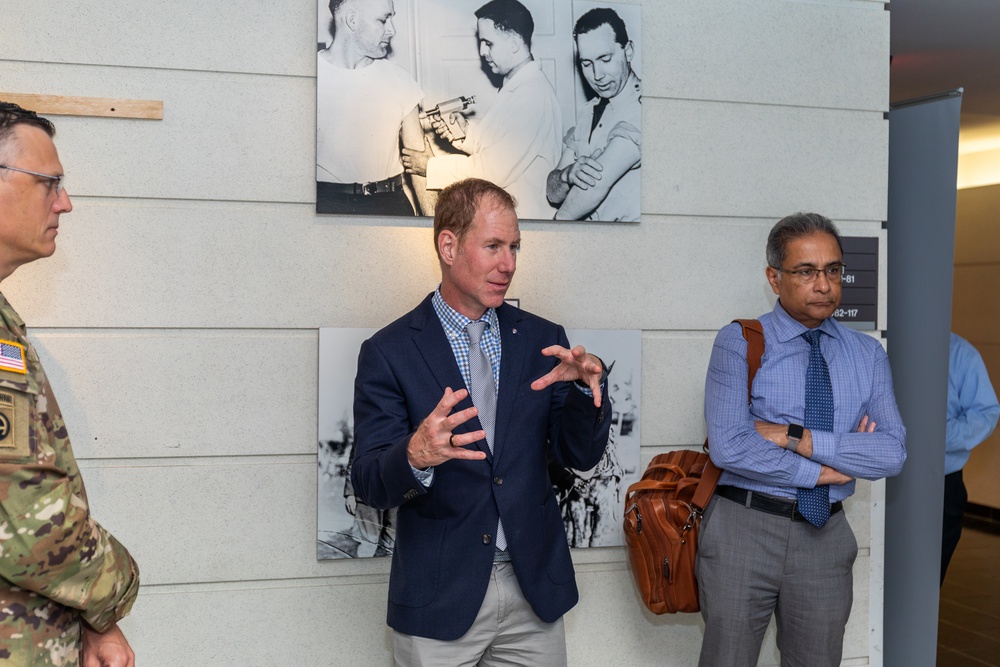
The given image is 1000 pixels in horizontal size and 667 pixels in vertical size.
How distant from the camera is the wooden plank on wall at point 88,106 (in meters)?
2.83

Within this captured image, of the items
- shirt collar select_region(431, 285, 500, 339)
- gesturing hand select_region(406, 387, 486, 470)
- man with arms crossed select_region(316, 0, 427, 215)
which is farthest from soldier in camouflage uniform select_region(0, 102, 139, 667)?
man with arms crossed select_region(316, 0, 427, 215)

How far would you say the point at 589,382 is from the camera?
2176mm

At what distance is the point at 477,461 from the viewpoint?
231 cm

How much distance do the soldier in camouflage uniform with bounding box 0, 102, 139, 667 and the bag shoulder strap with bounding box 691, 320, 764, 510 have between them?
5.82 feet

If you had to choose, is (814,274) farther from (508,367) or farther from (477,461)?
(477,461)

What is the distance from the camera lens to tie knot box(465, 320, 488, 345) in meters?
2.44

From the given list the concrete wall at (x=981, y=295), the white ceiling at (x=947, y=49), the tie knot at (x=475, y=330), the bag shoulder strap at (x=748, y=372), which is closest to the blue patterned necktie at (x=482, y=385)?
the tie knot at (x=475, y=330)

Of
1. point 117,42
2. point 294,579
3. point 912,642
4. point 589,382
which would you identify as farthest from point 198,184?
point 912,642

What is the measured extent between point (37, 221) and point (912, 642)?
3.49 meters

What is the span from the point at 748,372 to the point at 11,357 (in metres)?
2.07

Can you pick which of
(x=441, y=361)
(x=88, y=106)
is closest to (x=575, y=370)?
(x=441, y=361)

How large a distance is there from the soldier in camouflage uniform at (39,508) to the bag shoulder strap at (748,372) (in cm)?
178

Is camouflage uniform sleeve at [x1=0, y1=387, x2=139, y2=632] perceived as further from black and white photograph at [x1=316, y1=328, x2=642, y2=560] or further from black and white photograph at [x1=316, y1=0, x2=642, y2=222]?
black and white photograph at [x1=316, y1=0, x2=642, y2=222]

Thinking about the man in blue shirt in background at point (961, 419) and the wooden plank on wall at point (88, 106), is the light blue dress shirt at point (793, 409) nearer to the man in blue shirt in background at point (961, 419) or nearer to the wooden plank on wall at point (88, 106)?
the man in blue shirt in background at point (961, 419)
